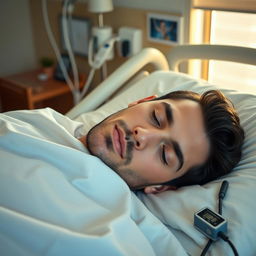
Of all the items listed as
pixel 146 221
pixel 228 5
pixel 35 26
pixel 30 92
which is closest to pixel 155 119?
pixel 146 221

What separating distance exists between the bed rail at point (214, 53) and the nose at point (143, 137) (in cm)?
52

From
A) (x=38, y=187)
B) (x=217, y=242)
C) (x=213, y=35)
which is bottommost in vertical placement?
(x=217, y=242)

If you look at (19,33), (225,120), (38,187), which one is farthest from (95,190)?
(19,33)

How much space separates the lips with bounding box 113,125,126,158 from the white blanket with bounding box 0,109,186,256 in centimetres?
6

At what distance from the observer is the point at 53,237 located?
780 mm

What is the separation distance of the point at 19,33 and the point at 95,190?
193 centimetres

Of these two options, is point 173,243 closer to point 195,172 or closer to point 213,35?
point 195,172

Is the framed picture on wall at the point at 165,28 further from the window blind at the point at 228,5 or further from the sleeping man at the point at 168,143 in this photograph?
the sleeping man at the point at 168,143

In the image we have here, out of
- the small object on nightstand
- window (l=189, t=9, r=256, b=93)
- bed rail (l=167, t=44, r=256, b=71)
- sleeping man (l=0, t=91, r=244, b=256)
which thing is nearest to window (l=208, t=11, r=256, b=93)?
window (l=189, t=9, r=256, b=93)

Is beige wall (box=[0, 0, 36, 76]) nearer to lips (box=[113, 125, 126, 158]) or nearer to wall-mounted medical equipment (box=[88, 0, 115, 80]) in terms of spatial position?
wall-mounted medical equipment (box=[88, 0, 115, 80])

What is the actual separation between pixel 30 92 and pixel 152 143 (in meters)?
1.25

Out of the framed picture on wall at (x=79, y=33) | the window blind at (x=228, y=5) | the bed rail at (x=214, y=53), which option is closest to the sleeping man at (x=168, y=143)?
the bed rail at (x=214, y=53)

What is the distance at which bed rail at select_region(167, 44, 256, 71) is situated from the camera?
1.30 meters

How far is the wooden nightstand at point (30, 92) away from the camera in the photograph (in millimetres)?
2090
